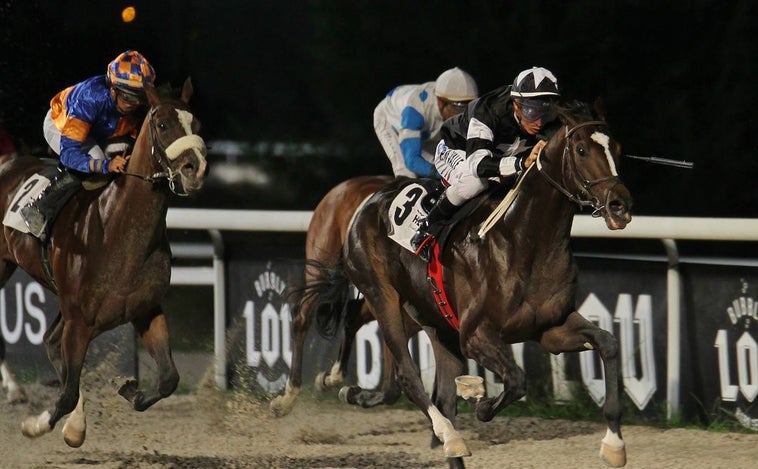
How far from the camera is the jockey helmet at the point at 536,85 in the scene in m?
5.21

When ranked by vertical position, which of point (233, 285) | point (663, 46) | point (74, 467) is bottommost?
point (74, 467)

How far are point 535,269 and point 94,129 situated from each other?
2153mm

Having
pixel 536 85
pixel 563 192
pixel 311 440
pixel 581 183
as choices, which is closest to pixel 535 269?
pixel 563 192

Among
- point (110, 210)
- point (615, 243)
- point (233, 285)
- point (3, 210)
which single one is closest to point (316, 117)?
point (615, 243)

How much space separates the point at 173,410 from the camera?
7.60 metres

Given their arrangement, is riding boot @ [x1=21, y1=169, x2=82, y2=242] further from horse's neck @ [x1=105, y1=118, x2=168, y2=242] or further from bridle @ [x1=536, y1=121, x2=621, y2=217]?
bridle @ [x1=536, y1=121, x2=621, y2=217]

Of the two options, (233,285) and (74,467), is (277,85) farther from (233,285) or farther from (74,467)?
(74,467)

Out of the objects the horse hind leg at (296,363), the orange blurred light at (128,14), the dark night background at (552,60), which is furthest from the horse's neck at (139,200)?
the orange blurred light at (128,14)

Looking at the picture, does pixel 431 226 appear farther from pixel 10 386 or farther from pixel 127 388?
pixel 10 386

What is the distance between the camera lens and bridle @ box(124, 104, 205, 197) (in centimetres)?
551

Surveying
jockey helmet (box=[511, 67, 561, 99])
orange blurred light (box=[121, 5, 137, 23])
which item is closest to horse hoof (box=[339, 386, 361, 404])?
jockey helmet (box=[511, 67, 561, 99])

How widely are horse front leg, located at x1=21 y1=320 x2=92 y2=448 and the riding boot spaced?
485 millimetres

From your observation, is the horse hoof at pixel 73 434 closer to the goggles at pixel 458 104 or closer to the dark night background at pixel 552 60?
the goggles at pixel 458 104

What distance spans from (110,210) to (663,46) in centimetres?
476
